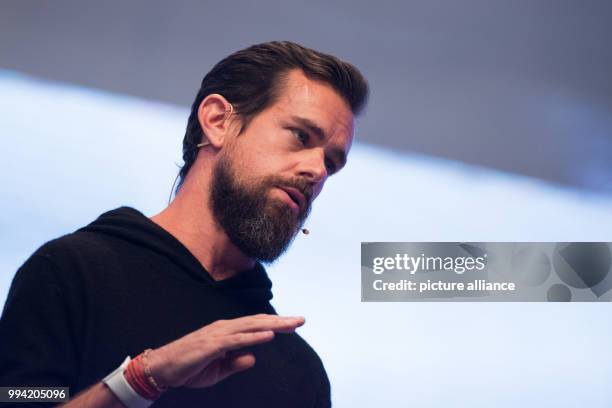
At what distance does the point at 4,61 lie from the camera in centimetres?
197

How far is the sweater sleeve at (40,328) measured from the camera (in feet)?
3.19

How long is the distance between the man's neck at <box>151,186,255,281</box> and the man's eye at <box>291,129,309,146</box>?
204mm

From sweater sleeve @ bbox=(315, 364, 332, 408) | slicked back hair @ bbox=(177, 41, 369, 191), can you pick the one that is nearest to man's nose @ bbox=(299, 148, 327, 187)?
slicked back hair @ bbox=(177, 41, 369, 191)

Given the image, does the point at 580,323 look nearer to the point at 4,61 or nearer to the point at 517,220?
the point at 517,220

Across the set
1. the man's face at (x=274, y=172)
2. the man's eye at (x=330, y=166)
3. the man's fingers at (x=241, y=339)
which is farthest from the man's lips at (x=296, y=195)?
the man's fingers at (x=241, y=339)

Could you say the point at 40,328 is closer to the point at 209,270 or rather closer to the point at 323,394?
the point at 209,270

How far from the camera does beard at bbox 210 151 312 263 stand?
1274 millimetres

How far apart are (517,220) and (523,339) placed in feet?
1.05

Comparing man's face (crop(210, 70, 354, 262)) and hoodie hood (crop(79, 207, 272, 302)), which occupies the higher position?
man's face (crop(210, 70, 354, 262))

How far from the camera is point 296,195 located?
4.21 feet

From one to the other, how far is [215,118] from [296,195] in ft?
0.79

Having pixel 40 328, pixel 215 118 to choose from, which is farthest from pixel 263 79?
pixel 40 328

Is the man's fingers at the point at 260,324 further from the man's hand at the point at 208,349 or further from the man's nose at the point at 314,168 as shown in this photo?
the man's nose at the point at 314,168

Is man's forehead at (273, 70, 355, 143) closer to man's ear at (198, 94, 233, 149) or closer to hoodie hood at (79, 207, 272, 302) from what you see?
man's ear at (198, 94, 233, 149)
